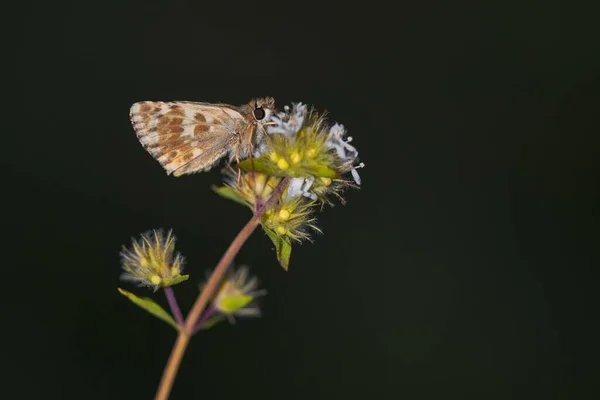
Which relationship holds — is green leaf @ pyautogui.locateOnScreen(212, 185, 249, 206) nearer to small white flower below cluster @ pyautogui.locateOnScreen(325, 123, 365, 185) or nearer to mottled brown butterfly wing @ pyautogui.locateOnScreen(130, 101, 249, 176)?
mottled brown butterfly wing @ pyautogui.locateOnScreen(130, 101, 249, 176)

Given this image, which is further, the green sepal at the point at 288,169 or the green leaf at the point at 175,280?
the green sepal at the point at 288,169

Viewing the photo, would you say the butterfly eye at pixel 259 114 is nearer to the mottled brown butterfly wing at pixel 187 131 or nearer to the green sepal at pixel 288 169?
the mottled brown butterfly wing at pixel 187 131

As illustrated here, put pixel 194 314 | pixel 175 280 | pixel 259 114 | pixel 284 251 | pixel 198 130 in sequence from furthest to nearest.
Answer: pixel 198 130 → pixel 259 114 → pixel 284 251 → pixel 175 280 → pixel 194 314

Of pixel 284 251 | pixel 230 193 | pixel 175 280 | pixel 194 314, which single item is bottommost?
pixel 194 314

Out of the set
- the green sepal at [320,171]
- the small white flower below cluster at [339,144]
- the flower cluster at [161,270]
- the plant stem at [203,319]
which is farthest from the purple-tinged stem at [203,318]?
the small white flower below cluster at [339,144]

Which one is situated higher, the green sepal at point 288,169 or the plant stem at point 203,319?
the green sepal at point 288,169

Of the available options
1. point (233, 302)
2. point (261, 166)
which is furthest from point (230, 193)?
point (233, 302)

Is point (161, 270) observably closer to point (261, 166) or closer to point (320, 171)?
point (261, 166)
